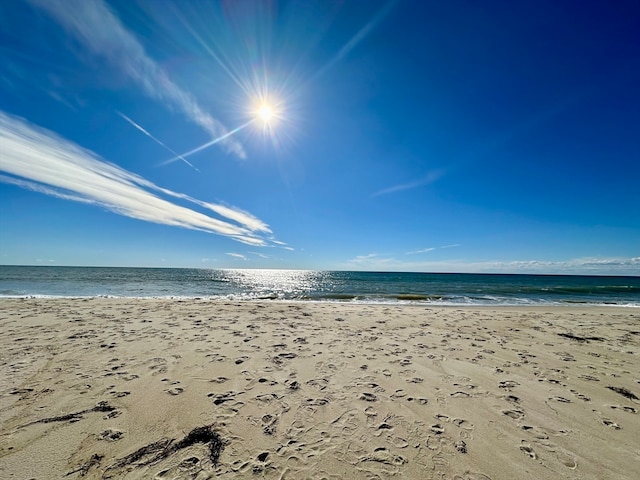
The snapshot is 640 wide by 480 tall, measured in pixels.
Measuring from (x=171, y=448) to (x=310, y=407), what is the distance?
209 cm

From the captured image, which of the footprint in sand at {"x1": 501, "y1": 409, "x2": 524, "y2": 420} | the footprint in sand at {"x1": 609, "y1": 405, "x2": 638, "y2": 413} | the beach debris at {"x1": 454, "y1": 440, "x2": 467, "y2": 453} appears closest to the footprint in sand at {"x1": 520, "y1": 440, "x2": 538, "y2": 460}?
the footprint in sand at {"x1": 501, "y1": 409, "x2": 524, "y2": 420}

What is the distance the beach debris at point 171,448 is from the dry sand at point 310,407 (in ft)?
0.06

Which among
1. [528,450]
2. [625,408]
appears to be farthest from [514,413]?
[625,408]

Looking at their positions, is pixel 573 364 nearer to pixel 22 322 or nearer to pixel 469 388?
pixel 469 388

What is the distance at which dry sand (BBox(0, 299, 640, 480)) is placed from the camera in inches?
125

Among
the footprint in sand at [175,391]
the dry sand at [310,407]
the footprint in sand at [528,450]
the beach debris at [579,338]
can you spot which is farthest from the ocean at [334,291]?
the footprint in sand at [528,450]

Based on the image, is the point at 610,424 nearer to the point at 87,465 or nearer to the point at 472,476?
the point at 472,476

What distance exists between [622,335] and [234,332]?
591 inches

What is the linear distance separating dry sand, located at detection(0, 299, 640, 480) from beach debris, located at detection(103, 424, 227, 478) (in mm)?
20

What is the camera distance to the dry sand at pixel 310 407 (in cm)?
317

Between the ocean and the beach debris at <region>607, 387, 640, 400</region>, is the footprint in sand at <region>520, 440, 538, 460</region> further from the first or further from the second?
the ocean

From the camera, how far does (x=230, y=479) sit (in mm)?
2893

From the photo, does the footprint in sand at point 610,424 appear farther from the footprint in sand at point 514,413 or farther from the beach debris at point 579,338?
the beach debris at point 579,338

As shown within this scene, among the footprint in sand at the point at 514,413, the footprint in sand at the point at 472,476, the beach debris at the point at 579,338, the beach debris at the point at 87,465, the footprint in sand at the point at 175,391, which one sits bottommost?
the footprint in sand at the point at 472,476
